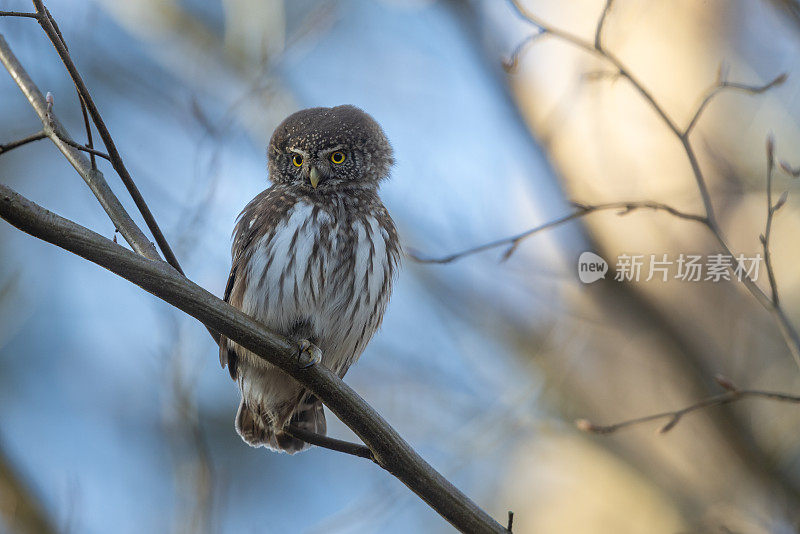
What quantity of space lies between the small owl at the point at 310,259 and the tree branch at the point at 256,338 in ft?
3.19

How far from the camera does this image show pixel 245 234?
396 centimetres

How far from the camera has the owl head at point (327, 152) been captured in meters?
4.20

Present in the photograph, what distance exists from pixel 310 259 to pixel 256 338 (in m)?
1.12

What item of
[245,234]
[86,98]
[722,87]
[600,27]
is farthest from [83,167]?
[722,87]

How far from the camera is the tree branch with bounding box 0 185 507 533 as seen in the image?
7.51ft

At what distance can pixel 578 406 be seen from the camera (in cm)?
846

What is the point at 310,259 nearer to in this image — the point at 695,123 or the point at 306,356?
the point at 306,356

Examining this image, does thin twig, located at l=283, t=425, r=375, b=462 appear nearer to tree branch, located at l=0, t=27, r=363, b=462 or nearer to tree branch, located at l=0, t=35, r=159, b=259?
tree branch, located at l=0, t=27, r=363, b=462

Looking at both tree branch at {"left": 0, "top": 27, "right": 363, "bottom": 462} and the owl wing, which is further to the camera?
the owl wing

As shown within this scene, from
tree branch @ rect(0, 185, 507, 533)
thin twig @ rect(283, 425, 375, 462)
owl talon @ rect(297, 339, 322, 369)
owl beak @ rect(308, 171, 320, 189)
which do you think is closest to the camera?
tree branch @ rect(0, 185, 507, 533)

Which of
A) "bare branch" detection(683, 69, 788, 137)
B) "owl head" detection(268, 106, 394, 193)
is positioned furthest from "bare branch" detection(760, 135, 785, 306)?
"owl head" detection(268, 106, 394, 193)

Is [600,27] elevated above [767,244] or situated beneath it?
elevated above

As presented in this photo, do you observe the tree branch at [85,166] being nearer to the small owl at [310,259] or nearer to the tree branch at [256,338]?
the tree branch at [256,338]

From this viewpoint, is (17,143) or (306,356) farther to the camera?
(306,356)
